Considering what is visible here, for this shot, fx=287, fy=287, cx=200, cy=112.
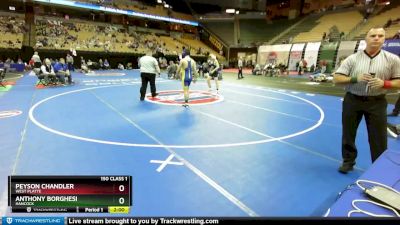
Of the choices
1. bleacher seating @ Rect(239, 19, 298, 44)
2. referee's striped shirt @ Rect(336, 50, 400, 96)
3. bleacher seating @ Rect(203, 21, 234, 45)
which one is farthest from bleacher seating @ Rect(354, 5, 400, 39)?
referee's striped shirt @ Rect(336, 50, 400, 96)

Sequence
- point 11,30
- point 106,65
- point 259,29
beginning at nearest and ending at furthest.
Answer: point 106,65 < point 11,30 < point 259,29

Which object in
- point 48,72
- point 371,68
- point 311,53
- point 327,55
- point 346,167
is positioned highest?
point 311,53

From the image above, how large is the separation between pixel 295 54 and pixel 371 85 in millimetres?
32525

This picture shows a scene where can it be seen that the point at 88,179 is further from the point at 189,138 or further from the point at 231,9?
the point at 231,9

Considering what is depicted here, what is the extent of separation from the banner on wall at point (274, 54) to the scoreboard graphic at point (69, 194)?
35.6 metres

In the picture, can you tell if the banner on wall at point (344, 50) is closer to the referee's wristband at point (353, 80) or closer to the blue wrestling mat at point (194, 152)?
the blue wrestling mat at point (194, 152)

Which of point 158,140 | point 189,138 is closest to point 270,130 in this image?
point 189,138

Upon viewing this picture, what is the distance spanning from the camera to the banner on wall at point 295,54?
111ft

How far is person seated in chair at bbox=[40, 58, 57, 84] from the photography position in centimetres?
1446

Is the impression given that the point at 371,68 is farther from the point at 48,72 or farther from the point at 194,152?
the point at 48,72

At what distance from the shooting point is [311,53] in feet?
106

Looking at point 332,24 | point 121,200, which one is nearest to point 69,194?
point 121,200

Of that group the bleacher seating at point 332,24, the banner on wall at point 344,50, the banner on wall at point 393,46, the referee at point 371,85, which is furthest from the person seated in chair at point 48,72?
the bleacher seating at point 332,24

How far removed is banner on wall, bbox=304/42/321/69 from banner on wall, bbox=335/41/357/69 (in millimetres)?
2459
